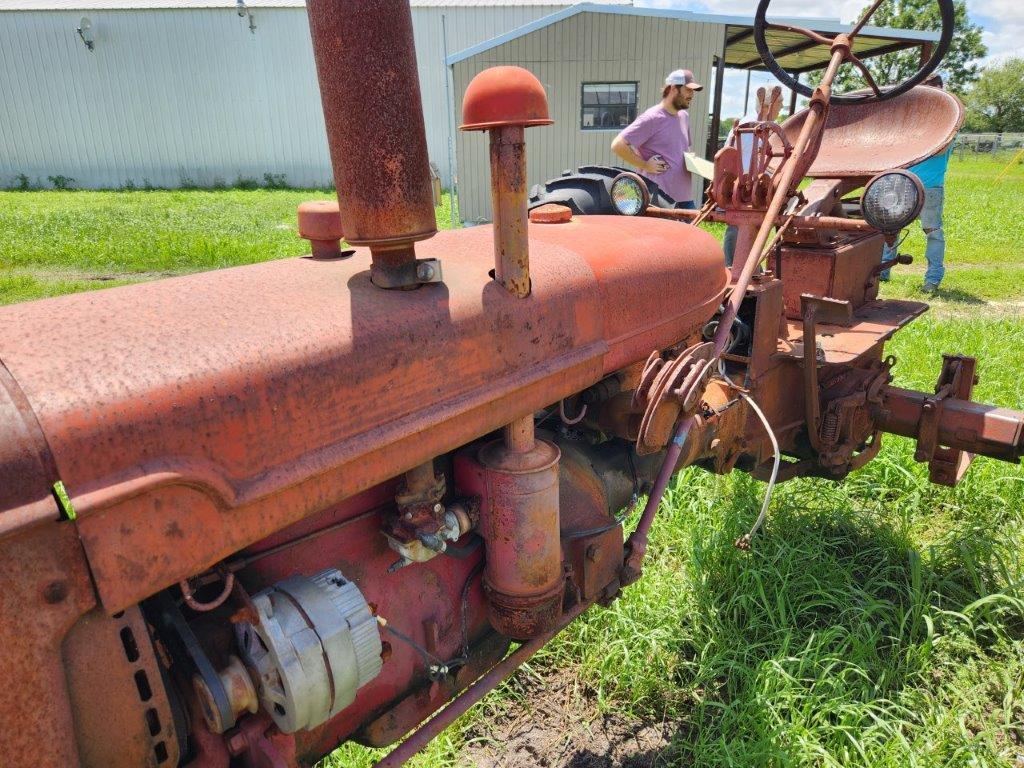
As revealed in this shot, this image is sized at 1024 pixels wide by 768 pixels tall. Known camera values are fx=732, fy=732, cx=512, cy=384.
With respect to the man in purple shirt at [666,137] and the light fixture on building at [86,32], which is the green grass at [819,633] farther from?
the light fixture on building at [86,32]

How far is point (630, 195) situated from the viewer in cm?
245

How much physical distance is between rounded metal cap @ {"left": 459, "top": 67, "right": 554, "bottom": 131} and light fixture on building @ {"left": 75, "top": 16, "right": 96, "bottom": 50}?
24.1m

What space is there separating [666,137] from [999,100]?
52638 millimetres

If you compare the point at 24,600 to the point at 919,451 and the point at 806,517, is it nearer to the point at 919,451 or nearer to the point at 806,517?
the point at 919,451

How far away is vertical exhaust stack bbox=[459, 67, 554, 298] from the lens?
115 cm

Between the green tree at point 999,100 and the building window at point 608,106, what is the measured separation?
140ft

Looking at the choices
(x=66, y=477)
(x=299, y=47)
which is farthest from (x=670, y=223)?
(x=299, y=47)

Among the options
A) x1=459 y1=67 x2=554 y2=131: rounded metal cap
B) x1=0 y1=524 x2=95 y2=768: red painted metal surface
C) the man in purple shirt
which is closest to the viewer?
x1=0 y1=524 x2=95 y2=768: red painted metal surface

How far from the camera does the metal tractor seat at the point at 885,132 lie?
2.95 meters

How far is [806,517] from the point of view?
316 centimetres

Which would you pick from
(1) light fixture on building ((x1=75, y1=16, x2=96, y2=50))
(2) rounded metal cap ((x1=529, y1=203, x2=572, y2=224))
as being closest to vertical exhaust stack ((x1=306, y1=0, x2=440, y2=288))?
(2) rounded metal cap ((x1=529, y1=203, x2=572, y2=224))

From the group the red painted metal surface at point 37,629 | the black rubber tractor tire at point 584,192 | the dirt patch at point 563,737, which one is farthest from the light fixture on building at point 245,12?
the red painted metal surface at point 37,629

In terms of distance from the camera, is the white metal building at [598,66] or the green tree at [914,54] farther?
the green tree at [914,54]

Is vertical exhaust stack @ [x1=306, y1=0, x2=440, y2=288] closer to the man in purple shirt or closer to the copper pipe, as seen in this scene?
the copper pipe
